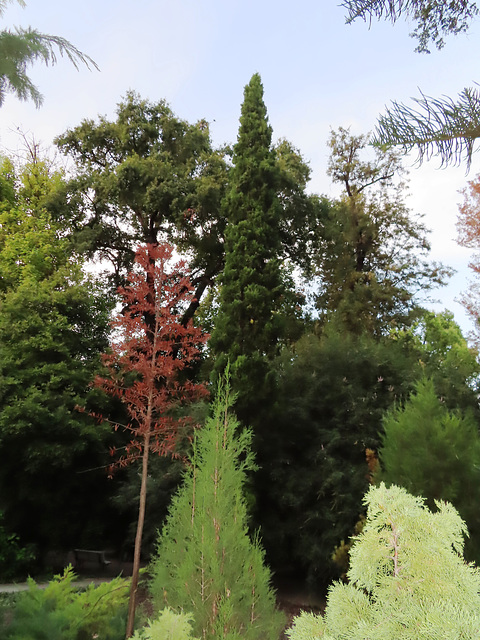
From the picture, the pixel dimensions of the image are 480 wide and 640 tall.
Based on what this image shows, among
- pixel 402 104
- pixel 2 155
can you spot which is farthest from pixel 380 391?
pixel 2 155

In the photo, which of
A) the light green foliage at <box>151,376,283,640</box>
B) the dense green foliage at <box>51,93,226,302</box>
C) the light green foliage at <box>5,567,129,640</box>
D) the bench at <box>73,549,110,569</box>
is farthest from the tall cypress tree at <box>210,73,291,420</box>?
the bench at <box>73,549,110,569</box>

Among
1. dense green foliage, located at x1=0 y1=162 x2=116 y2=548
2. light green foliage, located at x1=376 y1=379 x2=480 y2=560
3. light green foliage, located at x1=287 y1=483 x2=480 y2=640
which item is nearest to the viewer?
light green foliage, located at x1=287 y1=483 x2=480 y2=640

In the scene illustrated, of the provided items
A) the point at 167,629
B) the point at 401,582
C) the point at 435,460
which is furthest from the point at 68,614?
the point at 435,460

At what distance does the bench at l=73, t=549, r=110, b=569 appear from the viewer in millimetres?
12734

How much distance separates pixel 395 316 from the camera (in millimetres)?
17141

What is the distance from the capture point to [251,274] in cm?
1155

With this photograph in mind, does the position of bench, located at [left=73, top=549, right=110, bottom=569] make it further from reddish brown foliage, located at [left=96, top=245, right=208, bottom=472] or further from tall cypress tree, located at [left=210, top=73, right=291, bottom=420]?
reddish brown foliage, located at [left=96, top=245, right=208, bottom=472]

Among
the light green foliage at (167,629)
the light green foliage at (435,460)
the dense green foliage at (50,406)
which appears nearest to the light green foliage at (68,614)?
the light green foliage at (167,629)

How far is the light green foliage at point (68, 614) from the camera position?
3928mm

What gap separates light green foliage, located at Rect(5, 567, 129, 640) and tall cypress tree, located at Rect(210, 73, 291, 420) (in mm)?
5590

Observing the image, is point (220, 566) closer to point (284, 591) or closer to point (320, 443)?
point (320, 443)

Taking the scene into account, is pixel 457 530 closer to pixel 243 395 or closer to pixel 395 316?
pixel 243 395

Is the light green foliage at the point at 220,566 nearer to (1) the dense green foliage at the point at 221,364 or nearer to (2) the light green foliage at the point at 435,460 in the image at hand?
(1) the dense green foliage at the point at 221,364

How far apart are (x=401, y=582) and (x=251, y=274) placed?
10069mm
